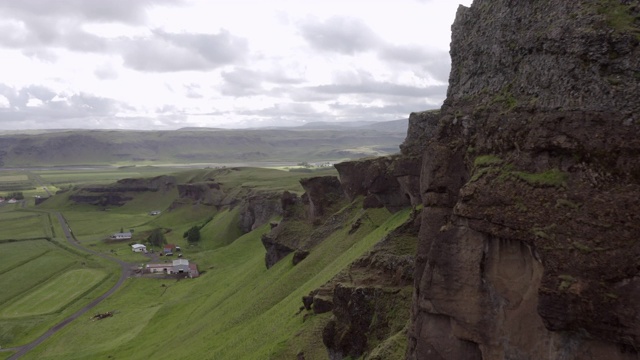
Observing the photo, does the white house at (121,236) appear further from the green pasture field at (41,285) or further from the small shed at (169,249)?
the small shed at (169,249)

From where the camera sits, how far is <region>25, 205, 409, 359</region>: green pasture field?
51.8 meters

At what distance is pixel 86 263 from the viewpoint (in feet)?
458

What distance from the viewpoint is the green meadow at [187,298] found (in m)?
55.8

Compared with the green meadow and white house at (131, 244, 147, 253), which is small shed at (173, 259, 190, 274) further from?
white house at (131, 244, 147, 253)

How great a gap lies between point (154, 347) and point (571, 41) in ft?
222

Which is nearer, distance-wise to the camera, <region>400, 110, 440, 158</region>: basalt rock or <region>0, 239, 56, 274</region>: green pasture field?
<region>400, 110, 440, 158</region>: basalt rock

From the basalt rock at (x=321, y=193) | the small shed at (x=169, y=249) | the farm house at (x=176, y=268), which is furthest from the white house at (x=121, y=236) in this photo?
the basalt rock at (x=321, y=193)

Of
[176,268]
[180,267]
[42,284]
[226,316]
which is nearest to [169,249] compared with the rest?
[176,268]

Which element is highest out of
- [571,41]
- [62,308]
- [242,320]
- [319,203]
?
[571,41]

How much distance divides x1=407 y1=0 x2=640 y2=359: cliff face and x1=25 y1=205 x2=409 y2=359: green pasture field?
19.2 m

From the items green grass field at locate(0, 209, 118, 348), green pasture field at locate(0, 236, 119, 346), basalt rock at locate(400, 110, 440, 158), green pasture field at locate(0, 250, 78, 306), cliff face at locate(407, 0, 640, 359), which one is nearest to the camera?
cliff face at locate(407, 0, 640, 359)

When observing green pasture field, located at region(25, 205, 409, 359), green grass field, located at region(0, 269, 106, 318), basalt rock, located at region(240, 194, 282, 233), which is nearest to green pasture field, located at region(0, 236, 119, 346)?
green grass field, located at region(0, 269, 106, 318)

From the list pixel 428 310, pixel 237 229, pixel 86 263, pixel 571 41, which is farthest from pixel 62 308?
pixel 571 41

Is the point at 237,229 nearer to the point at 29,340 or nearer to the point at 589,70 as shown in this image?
the point at 29,340
